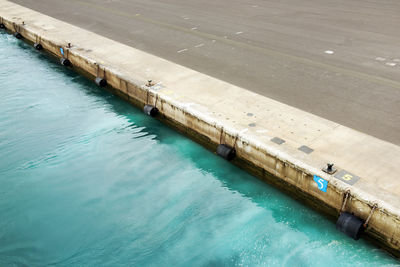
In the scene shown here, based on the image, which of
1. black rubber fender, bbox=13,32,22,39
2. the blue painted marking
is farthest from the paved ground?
black rubber fender, bbox=13,32,22,39

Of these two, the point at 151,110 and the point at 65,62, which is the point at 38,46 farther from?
the point at 151,110

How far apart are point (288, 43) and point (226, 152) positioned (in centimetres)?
939

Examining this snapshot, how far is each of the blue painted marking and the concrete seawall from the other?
4.0 inches

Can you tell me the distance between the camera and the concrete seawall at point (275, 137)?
322 inches

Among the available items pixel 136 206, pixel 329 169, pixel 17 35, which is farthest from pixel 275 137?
pixel 17 35

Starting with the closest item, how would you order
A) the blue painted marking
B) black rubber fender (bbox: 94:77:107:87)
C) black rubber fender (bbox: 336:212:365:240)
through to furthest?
black rubber fender (bbox: 336:212:365:240) < the blue painted marking < black rubber fender (bbox: 94:77:107:87)

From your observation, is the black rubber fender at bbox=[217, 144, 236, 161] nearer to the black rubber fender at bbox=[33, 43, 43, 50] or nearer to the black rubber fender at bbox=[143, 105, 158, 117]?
the black rubber fender at bbox=[143, 105, 158, 117]

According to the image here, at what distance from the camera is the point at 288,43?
17.8 metres

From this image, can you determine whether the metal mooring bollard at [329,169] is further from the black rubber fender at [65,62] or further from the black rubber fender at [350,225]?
the black rubber fender at [65,62]

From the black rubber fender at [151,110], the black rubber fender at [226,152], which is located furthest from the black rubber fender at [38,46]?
the black rubber fender at [226,152]

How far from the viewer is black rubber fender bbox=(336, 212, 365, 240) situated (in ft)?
26.5

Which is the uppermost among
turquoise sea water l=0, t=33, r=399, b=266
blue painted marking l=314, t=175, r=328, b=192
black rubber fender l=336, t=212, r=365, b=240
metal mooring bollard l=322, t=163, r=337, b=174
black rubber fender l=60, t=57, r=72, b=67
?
Result: metal mooring bollard l=322, t=163, r=337, b=174

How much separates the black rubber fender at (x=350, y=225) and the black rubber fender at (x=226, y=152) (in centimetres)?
357

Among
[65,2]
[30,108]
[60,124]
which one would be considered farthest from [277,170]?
[65,2]
